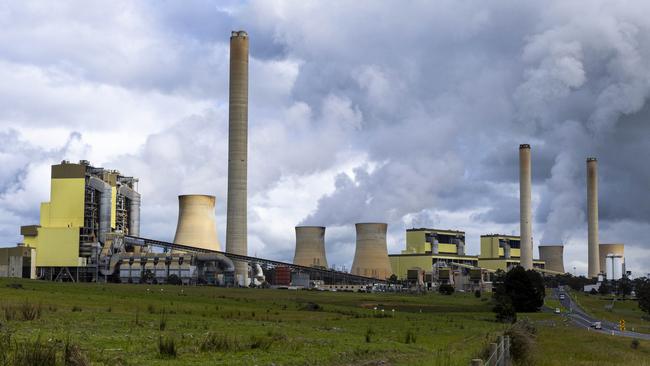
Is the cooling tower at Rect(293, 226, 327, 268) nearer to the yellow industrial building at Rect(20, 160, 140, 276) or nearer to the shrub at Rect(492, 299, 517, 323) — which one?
the yellow industrial building at Rect(20, 160, 140, 276)

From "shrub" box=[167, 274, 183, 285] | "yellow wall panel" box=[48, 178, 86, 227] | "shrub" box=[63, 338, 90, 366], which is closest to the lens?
"shrub" box=[63, 338, 90, 366]

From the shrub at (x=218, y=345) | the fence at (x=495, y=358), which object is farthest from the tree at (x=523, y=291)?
the fence at (x=495, y=358)

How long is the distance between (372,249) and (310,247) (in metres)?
11.7

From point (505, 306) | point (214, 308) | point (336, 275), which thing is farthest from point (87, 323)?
point (336, 275)

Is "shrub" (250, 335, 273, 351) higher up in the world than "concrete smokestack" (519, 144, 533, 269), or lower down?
lower down

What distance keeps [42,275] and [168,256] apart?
18.3 m

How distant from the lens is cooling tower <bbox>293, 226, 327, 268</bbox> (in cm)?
15012

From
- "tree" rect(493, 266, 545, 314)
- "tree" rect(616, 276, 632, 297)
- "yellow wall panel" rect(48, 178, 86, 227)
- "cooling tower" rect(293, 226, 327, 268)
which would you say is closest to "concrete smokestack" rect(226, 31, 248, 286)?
"yellow wall panel" rect(48, 178, 86, 227)

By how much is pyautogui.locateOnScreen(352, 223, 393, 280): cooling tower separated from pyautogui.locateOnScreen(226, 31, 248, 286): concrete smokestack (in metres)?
39.2

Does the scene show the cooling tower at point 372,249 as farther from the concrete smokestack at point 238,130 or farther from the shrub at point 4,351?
the shrub at point 4,351

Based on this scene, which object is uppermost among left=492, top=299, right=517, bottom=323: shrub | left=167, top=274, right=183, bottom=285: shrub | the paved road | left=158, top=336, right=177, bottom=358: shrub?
left=158, top=336, right=177, bottom=358: shrub

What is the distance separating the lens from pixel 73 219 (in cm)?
11725

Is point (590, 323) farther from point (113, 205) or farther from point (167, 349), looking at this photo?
point (113, 205)

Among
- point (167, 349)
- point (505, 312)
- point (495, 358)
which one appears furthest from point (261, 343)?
point (505, 312)
